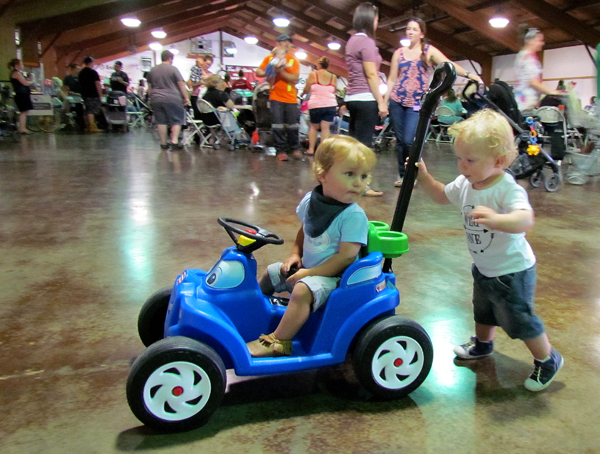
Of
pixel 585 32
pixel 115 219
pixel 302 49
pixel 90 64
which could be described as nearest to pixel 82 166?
pixel 115 219

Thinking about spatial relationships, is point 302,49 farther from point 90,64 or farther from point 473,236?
Result: point 473,236

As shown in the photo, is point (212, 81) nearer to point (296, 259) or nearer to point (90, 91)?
point (90, 91)

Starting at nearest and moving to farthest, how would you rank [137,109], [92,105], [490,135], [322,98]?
[490,135]
[322,98]
[92,105]
[137,109]

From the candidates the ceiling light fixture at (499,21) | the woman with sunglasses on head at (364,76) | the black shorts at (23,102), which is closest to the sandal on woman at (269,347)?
the woman with sunglasses on head at (364,76)

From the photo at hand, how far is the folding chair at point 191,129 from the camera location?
9.30m

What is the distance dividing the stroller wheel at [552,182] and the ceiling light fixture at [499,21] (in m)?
11.4

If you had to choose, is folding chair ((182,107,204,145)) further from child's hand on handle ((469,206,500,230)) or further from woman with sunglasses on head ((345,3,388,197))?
child's hand on handle ((469,206,500,230))

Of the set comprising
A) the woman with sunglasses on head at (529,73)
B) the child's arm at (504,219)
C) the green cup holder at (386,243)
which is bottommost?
the green cup holder at (386,243)

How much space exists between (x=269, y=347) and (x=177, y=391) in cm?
32

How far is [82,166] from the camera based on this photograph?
6.22 meters

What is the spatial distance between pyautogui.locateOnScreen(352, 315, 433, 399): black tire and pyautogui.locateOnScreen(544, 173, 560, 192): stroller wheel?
4336mm

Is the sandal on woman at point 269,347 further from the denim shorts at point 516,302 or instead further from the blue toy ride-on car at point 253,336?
the denim shorts at point 516,302

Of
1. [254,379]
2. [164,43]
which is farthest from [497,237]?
[164,43]

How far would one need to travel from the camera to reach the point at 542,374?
1.64 m
